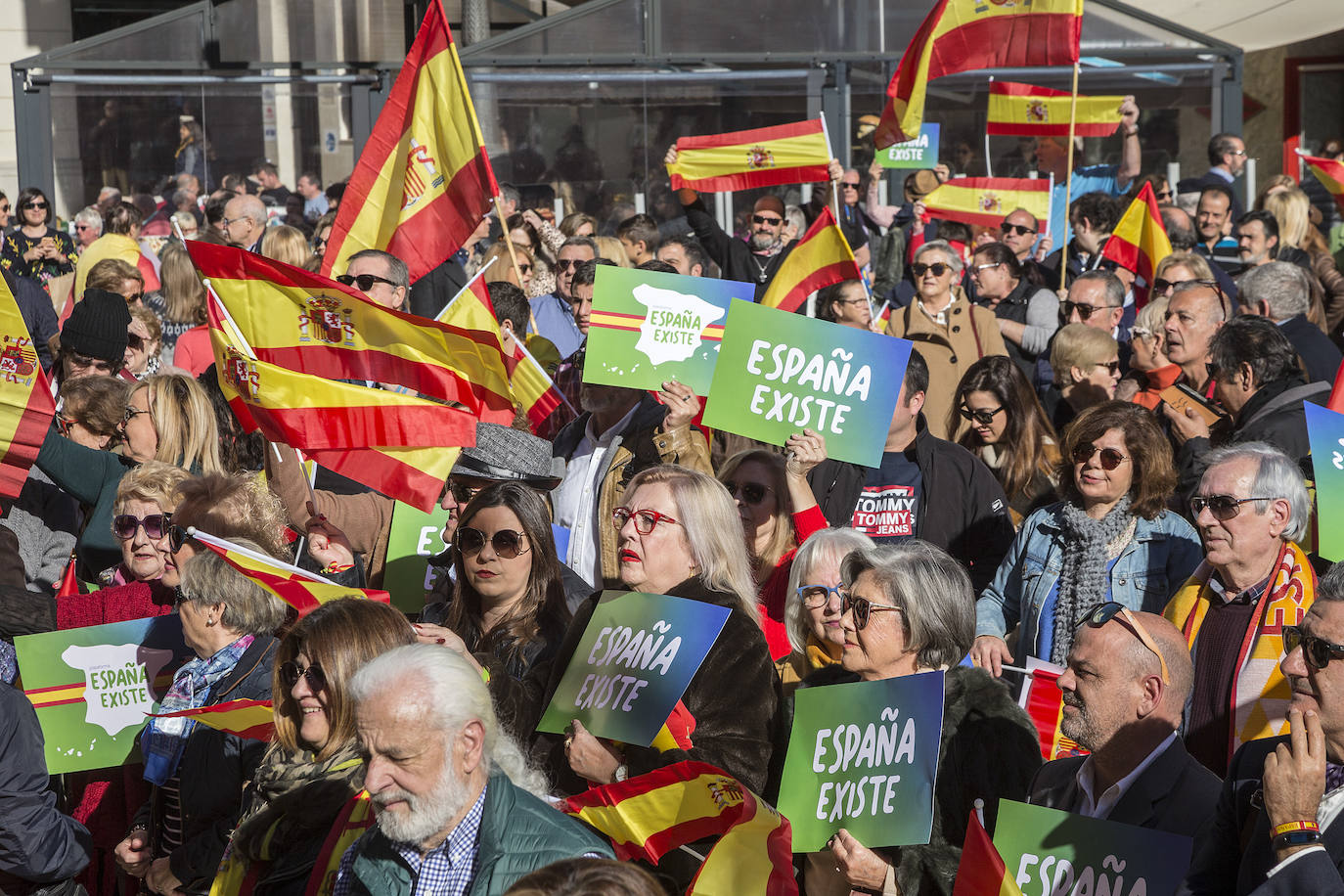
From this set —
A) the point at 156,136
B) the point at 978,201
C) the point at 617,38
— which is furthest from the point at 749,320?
the point at 156,136

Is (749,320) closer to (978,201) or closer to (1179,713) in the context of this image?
(1179,713)

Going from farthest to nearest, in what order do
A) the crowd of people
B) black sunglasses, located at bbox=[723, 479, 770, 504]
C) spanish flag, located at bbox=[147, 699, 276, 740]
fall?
black sunglasses, located at bbox=[723, 479, 770, 504] < spanish flag, located at bbox=[147, 699, 276, 740] < the crowd of people

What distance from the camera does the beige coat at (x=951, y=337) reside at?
8.16 meters

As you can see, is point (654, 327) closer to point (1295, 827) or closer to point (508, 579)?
point (508, 579)

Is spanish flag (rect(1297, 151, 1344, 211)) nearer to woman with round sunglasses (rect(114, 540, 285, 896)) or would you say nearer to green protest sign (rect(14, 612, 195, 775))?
woman with round sunglasses (rect(114, 540, 285, 896))

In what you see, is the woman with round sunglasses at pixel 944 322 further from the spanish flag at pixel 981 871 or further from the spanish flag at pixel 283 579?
the spanish flag at pixel 981 871

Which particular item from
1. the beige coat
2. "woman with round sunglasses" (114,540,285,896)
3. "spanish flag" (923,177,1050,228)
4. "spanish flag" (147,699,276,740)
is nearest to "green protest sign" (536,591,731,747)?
"spanish flag" (147,699,276,740)

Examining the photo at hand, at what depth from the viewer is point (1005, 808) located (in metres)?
3.35

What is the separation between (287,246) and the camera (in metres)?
9.05

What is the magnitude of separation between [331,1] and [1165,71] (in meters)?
8.62

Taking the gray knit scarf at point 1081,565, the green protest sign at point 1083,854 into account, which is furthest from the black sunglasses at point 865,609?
the gray knit scarf at point 1081,565

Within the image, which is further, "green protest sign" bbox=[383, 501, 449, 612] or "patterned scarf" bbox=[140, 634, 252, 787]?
"green protest sign" bbox=[383, 501, 449, 612]

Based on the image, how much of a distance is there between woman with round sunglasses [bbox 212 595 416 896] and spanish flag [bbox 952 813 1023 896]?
1352 millimetres

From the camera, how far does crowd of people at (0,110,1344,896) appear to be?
326 cm
